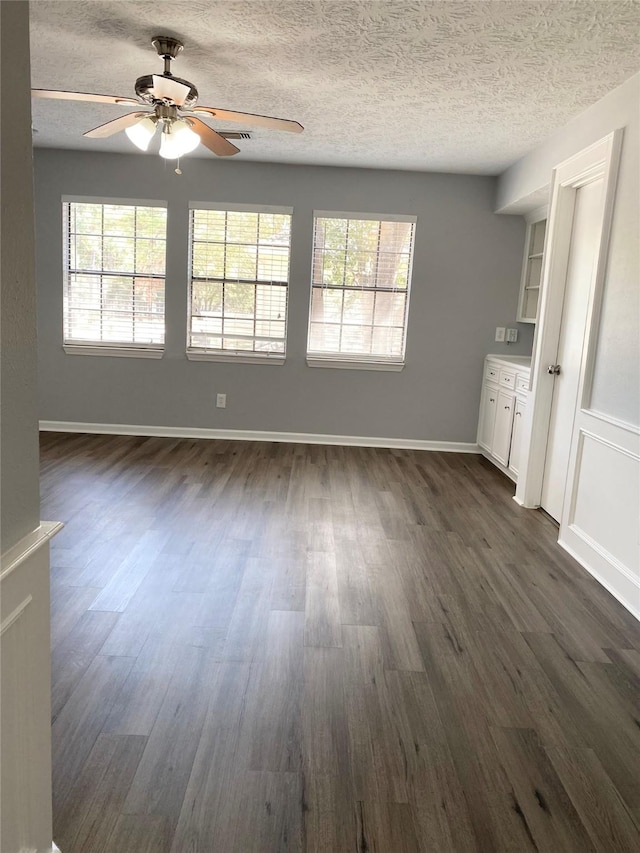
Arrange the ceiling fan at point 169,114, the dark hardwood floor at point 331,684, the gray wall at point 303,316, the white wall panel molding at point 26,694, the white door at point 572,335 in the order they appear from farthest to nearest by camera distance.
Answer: the gray wall at point 303,316 → the white door at point 572,335 → the ceiling fan at point 169,114 → the dark hardwood floor at point 331,684 → the white wall panel molding at point 26,694

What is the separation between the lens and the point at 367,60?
3.08 meters

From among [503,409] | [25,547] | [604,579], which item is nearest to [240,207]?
[503,409]

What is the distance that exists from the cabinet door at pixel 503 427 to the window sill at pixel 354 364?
3.43ft

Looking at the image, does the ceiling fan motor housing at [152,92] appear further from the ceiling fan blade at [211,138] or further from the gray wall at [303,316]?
the gray wall at [303,316]

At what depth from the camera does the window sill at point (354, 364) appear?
19.1ft

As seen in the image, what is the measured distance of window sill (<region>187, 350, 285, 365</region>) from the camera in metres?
5.81

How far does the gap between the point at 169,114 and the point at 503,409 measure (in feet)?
11.8

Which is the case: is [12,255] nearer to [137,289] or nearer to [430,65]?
[430,65]

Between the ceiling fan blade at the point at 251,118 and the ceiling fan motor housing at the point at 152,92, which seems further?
the ceiling fan blade at the point at 251,118

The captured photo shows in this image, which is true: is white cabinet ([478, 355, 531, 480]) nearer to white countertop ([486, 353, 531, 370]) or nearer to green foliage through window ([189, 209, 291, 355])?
white countertop ([486, 353, 531, 370])

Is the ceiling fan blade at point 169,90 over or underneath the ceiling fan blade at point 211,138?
over

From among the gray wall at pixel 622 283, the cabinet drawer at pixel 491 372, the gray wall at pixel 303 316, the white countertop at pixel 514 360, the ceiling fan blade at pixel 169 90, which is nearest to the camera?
the ceiling fan blade at pixel 169 90

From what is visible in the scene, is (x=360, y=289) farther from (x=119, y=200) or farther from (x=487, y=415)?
(x=119, y=200)

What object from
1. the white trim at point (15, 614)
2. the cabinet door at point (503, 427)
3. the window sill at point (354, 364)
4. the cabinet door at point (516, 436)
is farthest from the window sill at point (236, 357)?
the white trim at point (15, 614)
